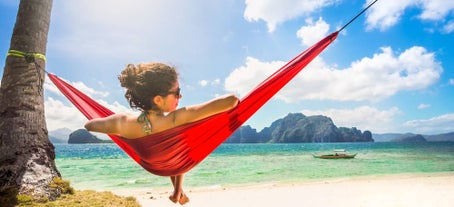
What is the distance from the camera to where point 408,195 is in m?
6.64

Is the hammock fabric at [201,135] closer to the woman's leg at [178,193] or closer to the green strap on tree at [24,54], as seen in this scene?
the woman's leg at [178,193]

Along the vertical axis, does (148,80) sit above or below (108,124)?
above

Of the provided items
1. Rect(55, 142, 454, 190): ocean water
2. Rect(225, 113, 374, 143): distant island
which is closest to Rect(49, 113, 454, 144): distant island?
Rect(225, 113, 374, 143): distant island

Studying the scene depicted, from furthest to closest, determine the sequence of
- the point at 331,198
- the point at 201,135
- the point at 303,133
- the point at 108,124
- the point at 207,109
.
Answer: the point at 303,133 → the point at 331,198 → the point at 201,135 → the point at 108,124 → the point at 207,109

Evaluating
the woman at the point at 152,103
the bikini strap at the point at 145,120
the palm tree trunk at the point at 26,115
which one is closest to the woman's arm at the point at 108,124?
the woman at the point at 152,103

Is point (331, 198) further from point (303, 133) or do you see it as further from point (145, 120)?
point (303, 133)

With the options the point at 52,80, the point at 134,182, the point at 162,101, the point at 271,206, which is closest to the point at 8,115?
the point at 52,80

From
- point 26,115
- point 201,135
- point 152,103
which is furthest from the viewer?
point 26,115

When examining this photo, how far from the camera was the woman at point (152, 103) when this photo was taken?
52.9 inches

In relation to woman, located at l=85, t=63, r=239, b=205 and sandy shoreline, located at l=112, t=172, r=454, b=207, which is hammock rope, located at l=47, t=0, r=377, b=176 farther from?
sandy shoreline, located at l=112, t=172, r=454, b=207

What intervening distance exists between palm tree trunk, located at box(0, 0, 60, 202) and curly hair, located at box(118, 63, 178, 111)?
1939 millimetres

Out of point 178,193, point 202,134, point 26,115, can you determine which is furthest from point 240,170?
point 202,134

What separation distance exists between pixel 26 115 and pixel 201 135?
2.08m

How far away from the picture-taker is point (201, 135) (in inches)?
65.7
